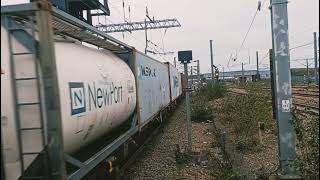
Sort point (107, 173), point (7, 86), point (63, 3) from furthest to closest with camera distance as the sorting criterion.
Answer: point (63, 3) → point (107, 173) → point (7, 86)

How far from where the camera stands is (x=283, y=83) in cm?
713

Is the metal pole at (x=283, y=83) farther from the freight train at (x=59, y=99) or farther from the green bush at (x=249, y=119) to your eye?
the green bush at (x=249, y=119)

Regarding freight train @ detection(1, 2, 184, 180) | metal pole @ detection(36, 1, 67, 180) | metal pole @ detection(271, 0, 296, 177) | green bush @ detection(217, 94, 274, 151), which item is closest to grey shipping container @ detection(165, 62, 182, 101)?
green bush @ detection(217, 94, 274, 151)

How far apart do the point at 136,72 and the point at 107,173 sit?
3.53m

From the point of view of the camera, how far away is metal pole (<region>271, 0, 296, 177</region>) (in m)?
7.03

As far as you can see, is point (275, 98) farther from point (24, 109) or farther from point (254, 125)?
point (254, 125)

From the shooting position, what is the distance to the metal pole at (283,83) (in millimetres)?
7031

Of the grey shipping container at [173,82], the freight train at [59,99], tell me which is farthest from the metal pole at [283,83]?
the grey shipping container at [173,82]

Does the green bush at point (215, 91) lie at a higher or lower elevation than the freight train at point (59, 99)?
lower

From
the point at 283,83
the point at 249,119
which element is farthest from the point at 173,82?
the point at 283,83

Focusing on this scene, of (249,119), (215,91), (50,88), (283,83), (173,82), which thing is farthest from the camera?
(215,91)

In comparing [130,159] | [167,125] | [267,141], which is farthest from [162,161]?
[167,125]

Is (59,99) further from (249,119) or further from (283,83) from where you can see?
(249,119)

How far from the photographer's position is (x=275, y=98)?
24.1 ft
